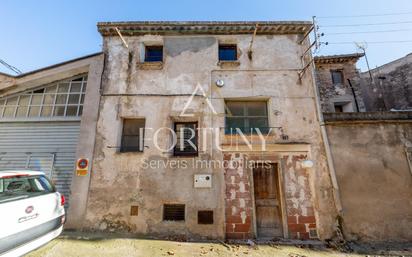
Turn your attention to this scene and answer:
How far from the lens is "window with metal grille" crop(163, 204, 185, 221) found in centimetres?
572

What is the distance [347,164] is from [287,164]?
1854 millimetres

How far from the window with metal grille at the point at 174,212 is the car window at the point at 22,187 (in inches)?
118

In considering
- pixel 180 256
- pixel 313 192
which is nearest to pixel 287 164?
pixel 313 192

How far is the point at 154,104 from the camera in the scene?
6.54m

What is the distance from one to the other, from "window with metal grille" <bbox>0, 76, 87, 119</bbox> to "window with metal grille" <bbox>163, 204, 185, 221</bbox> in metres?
4.72

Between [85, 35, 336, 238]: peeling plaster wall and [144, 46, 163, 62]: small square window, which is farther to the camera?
[144, 46, 163, 62]: small square window

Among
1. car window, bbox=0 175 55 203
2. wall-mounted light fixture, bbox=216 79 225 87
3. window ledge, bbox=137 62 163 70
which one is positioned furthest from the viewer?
window ledge, bbox=137 62 163 70

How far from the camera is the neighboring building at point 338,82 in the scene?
1345 cm

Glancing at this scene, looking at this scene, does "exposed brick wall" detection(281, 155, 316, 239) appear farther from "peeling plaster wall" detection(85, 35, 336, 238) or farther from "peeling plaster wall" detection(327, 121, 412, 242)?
"peeling plaster wall" detection(327, 121, 412, 242)

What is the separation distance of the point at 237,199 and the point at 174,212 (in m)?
2.00

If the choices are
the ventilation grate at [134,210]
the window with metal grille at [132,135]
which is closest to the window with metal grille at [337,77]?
the window with metal grille at [132,135]

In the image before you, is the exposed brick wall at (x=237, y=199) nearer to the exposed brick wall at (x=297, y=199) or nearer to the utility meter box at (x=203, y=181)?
the utility meter box at (x=203, y=181)

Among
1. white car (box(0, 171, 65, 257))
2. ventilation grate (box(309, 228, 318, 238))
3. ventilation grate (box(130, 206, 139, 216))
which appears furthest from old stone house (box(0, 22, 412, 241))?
white car (box(0, 171, 65, 257))

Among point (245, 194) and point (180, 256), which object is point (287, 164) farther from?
point (180, 256)
